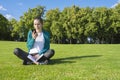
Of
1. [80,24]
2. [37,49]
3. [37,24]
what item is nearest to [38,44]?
[37,49]

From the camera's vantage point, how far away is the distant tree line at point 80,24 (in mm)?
77375

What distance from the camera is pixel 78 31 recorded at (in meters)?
77.6

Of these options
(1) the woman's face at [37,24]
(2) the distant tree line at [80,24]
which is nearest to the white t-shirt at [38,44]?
(1) the woman's face at [37,24]

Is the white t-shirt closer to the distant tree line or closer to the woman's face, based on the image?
the woman's face

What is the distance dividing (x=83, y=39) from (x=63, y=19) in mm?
8274

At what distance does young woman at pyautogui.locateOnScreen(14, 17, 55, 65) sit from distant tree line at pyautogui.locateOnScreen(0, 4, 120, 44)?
62.5m

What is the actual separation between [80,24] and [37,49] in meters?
65.7

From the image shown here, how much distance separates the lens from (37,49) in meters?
13.6

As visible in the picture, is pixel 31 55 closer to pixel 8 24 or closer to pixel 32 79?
pixel 32 79

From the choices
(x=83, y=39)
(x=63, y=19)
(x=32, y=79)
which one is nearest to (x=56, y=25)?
(x=63, y=19)

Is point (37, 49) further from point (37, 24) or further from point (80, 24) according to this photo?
point (80, 24)

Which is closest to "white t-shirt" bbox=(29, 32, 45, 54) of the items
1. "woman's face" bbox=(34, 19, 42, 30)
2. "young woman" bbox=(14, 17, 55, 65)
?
"young woman" bbox=(14, 17, 55, 65)

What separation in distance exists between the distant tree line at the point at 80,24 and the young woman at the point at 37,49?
2462 inches

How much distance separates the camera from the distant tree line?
254ft
